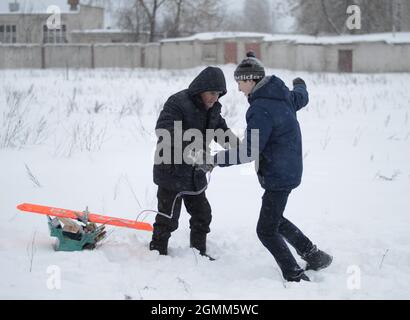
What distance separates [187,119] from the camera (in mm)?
3916

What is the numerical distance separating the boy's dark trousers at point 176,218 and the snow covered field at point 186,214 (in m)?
0.16

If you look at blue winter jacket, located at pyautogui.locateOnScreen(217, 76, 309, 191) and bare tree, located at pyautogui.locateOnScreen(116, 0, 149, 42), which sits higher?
bare tree, located at pyautogui.locateOnScreen(116, 0, 149, 42)

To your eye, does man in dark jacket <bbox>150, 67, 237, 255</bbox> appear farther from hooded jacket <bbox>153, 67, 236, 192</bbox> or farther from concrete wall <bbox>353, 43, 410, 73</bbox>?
concrete wall <bbox>353, 43, 410, 73</bbox>

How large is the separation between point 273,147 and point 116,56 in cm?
3408

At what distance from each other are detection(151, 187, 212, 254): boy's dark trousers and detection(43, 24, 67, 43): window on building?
4462 centimetres

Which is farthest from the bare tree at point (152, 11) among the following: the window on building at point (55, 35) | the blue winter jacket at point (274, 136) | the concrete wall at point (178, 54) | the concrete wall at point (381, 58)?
the blue winter jacket at point (274, 136)

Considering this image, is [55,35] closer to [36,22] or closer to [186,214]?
[36,22]

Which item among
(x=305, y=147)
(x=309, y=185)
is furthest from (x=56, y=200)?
(x=305, y=147)

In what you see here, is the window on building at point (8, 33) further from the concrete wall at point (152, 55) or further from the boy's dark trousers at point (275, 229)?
the boy's dark trousers at point (275, 229)

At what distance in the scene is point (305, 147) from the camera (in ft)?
28.7

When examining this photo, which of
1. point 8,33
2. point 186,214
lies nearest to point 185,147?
point 186,214

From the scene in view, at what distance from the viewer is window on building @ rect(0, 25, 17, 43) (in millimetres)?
45406

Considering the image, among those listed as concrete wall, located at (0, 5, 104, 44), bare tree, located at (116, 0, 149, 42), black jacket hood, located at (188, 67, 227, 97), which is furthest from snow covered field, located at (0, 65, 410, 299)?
concrete wall, located at (0, 5, 104, 44)
